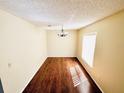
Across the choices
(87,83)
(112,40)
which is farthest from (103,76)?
(112,40)

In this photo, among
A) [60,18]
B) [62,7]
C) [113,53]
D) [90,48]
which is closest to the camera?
[62,7]

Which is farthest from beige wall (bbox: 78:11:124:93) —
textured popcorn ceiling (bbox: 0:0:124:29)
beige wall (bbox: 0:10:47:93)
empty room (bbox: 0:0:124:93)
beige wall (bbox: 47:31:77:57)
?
beige wall (bbox: 47:31:77:57)

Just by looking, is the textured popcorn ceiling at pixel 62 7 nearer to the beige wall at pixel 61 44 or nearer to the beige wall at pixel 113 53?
the beige wall at pixel 113 53

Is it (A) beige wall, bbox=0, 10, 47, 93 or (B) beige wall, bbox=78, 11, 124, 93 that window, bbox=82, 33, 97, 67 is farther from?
(A) beige wall, bbox=0, 10, 47, 93

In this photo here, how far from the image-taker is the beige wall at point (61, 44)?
6.90 meters

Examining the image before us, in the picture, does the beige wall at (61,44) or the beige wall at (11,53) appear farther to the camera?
the beige wall at (61,44)

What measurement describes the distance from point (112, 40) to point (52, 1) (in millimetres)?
1652

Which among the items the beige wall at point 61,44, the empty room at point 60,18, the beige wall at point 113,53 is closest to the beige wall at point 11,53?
the empty room at point 60,18

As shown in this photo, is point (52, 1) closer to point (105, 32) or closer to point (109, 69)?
point (105, 32)

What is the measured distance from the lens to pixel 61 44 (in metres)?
7.00

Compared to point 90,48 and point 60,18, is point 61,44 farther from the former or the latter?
point 60,18

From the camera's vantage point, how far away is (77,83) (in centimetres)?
328

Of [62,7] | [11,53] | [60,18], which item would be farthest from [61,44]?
[62,7]

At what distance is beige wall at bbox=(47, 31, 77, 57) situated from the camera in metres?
6.90
